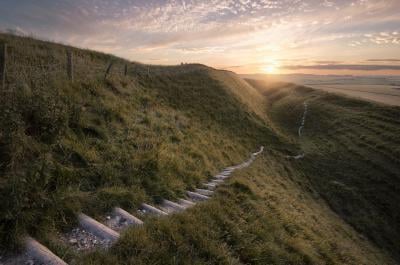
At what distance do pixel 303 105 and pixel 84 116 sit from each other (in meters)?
47.5

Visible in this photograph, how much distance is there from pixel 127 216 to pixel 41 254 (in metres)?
2.16

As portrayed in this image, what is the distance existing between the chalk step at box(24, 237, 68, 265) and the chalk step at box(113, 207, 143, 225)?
1901 millimetres

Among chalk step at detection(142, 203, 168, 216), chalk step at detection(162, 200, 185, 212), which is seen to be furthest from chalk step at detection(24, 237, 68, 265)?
chalk step at detection(162, 200, 185, 212)

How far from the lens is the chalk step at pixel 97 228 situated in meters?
5.54

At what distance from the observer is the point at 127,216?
21.6 ft

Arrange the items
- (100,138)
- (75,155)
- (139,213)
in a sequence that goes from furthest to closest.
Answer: (100,138) → (75,155) → (139,213)

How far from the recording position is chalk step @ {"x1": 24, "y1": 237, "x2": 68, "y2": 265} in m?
4.55

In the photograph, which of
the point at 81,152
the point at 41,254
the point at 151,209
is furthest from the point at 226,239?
the point at 81,152

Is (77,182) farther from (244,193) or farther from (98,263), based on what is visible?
(244,193)

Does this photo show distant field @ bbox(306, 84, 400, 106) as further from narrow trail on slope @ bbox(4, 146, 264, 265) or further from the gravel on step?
the gravel on step

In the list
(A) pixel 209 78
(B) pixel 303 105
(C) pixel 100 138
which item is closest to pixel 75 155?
(C) pixel 100 138

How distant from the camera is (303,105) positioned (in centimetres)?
5184

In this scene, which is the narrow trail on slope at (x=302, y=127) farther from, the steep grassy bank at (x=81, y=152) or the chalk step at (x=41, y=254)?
the chalk step at (x=41, y=254)

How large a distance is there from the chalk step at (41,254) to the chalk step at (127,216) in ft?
6.24
